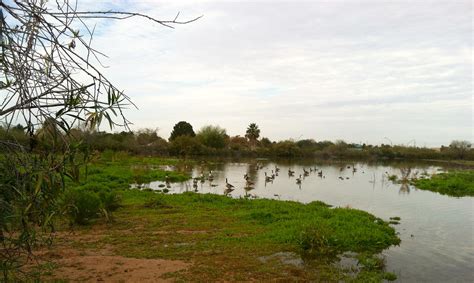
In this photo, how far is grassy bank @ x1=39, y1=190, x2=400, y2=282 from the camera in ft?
26.0

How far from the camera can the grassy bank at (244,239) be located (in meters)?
7.91

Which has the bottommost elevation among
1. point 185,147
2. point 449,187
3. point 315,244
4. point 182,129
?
point 315,244

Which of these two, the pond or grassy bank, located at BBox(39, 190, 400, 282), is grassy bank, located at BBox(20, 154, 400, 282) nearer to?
grassy bank, located at BBox(39, 190, 400, 282)

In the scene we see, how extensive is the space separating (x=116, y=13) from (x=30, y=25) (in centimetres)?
52

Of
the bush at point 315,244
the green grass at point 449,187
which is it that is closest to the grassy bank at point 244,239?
the bush at point 315,244

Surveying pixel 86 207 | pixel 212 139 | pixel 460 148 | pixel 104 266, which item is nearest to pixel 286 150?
pixel 212 139

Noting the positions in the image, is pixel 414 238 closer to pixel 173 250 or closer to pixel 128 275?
pixel 173 250

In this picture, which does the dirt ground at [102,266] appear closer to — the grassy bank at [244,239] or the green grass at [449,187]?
the grassy bank at [244,239]

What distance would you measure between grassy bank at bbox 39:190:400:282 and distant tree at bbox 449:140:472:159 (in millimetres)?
65593

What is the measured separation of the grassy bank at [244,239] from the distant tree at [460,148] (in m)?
65.6

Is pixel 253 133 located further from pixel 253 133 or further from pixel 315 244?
pixel 315 244

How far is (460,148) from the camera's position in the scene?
232 feet

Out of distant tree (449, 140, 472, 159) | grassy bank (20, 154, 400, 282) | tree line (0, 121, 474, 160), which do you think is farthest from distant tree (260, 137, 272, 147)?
grassy bank (20, 154, 400, 282)

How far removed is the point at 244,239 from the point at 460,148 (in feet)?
238
